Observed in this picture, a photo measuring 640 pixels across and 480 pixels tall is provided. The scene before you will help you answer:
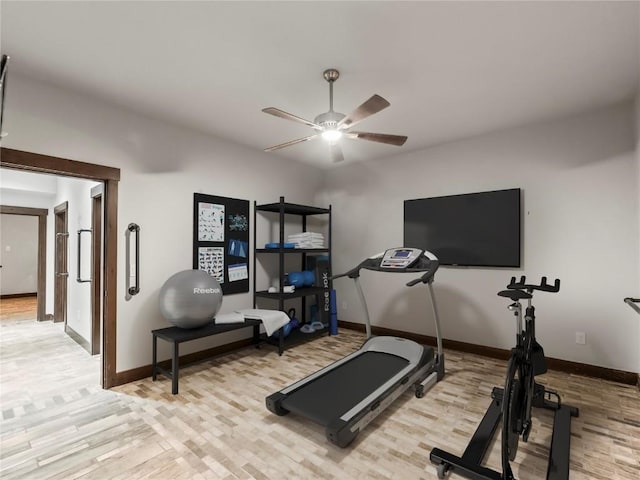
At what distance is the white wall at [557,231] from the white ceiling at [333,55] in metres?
0.40

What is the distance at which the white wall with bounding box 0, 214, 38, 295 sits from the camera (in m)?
8.18

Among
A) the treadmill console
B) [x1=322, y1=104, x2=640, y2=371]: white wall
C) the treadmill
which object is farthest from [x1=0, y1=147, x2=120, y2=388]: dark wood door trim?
[x1=322, y1=104, x2=640, y2=371]: white wall

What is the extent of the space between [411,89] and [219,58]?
158 centimetres

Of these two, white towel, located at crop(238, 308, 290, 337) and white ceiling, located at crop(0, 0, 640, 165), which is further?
white towel, located at crop(238, 308, 290, 337)

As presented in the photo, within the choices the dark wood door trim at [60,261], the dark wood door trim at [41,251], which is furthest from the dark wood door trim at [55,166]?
the dark wood door trim at [41,251]

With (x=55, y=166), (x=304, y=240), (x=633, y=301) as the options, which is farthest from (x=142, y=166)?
(x=633, y=301)

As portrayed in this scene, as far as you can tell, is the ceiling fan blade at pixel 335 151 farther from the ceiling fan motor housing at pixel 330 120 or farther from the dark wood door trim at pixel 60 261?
the dark wood door trim at pixel 60 261

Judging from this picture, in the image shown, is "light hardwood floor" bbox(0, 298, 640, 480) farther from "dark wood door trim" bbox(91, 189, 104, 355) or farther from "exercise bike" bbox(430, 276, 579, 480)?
"dark wood door trim" bbox(91, 189, 104, 355)

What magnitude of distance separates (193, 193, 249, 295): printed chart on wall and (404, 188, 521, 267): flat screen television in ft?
7.37

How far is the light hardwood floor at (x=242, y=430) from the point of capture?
1.90 meters

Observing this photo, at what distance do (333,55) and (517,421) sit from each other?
269 cm

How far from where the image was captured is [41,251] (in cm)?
585

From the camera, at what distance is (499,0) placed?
179 cm

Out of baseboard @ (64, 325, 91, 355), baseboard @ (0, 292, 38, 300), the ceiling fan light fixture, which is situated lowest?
baseboard @ (0, 292, 38, 300)
